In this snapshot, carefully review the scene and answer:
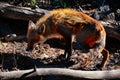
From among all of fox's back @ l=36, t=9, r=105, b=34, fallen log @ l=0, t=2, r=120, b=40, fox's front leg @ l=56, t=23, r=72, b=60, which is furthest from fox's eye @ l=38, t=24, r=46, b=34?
fallen log @ l=0, t=2, r=120, b=40

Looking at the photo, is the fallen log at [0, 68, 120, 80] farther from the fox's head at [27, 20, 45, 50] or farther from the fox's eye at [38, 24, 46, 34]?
the fox's eye at [38, 24, 46, 34]

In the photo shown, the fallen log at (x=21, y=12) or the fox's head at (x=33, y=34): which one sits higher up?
the fallen log at (x=21, y=12)

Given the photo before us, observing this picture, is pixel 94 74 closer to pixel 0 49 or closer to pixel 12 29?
pixel 0 49

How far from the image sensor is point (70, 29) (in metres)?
7.49

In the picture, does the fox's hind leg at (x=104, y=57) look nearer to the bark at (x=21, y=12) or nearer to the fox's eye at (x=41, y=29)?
the fox's eye at (x=41, y=29)

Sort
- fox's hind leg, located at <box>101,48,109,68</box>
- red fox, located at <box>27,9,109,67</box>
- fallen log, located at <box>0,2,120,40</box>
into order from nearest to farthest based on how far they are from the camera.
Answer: fox's hind leg, located at <box>101,48,109,68</box>, red fox, located at <box>27,9,109,67</box>, fallen log, located at <box>0,2,120,40</box>

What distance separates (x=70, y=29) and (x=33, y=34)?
2.75ft

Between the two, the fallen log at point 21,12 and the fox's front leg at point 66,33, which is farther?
the fallen log at point 21,12

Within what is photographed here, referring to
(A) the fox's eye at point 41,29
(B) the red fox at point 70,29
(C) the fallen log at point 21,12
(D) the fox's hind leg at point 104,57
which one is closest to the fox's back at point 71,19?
(B) the red fox at point 70,29

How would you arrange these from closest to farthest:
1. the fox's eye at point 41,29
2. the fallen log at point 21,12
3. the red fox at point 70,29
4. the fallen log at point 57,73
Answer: the fallen log at point 57,73 < the red fox at point 70,29 < the fox's eye at point 41,29 < the fallen log at point 21,12

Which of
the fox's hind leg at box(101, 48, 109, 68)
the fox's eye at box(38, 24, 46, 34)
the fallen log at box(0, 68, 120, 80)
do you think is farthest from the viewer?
the fox's eye at box(38, 24, 46, 34)

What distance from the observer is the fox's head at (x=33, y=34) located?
298 inches

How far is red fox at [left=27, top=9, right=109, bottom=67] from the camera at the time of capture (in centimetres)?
748

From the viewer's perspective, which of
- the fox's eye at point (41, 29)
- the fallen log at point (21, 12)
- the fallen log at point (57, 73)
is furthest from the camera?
the fallen log at point (21, 12)
